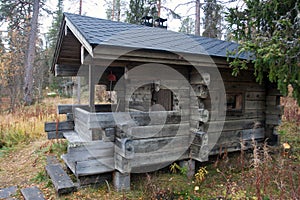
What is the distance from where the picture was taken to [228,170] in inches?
199

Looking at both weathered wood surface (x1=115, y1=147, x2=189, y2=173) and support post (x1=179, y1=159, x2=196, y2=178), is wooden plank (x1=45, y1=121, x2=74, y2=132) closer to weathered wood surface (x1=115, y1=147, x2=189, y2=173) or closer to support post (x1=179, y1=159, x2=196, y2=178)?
weathered wood surface (x1=115, y1=147, x2=189, y2=173)

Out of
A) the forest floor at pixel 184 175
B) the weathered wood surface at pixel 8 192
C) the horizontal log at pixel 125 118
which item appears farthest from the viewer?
the weathered wood surface at pixel 8 192

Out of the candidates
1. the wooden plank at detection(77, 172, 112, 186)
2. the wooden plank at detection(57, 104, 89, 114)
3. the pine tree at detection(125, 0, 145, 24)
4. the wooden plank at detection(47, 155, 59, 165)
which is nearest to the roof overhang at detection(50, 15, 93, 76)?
the wooden plank at detection(57, 104, 89, 114)

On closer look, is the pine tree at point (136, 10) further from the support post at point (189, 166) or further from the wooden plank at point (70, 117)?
the support post at point (189, 166)

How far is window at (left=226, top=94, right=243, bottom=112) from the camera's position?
5483 mm

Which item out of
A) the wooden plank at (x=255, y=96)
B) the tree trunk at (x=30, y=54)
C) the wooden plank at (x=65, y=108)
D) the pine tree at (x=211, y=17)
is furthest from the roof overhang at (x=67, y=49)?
the pine tree at (x=211, y=17)

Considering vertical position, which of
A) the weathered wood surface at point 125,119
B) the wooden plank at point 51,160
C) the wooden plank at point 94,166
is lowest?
the wooden plank at point 51,160

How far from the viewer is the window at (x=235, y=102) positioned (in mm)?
5483

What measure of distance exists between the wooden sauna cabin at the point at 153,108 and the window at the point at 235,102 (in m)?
0.03

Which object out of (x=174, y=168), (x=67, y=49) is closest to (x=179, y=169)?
(x=174, y=168)

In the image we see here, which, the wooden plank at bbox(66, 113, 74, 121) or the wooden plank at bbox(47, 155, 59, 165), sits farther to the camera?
the wooden plank at bbox(66, 113, 74, 121)

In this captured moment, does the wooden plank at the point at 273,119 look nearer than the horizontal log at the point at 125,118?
No

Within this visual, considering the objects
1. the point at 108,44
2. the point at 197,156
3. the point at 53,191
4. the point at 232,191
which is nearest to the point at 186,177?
the point at 197,156

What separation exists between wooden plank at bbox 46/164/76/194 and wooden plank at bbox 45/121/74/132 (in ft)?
3.77
